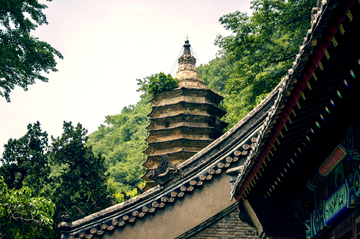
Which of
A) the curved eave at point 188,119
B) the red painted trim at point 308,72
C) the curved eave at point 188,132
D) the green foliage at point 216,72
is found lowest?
the red painted trim at point 308,72

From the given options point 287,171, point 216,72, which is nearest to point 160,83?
point 287,171

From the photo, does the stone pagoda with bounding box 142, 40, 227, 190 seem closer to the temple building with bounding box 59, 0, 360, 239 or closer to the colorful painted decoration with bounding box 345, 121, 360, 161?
the temple building with bounding box 59, 0, 360, 239

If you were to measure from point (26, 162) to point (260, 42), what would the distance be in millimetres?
12231

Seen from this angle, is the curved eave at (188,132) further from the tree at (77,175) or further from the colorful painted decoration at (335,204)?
the colorful painted decoration at (335,204)

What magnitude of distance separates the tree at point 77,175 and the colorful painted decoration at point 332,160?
13.1 metres

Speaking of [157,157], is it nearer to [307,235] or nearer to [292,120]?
[307,235]

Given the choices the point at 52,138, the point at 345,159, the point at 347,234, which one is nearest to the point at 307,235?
the point at 347,234

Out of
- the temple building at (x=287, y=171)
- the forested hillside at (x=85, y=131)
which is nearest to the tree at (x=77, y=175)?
the forested hillside at (x=85, y=131)

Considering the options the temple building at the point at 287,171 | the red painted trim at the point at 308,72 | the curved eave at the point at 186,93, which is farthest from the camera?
the curved eave at the point at 186,93

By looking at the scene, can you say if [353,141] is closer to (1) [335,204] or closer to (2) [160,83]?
(1) [335,204]

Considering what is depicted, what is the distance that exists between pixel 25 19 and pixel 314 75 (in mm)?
11024

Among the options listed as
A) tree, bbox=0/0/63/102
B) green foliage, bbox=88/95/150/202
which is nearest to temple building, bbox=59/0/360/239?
tree, bbox=0/0/63/102

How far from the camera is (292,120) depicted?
14.1ft

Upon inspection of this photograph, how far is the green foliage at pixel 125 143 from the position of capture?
1685 inches
